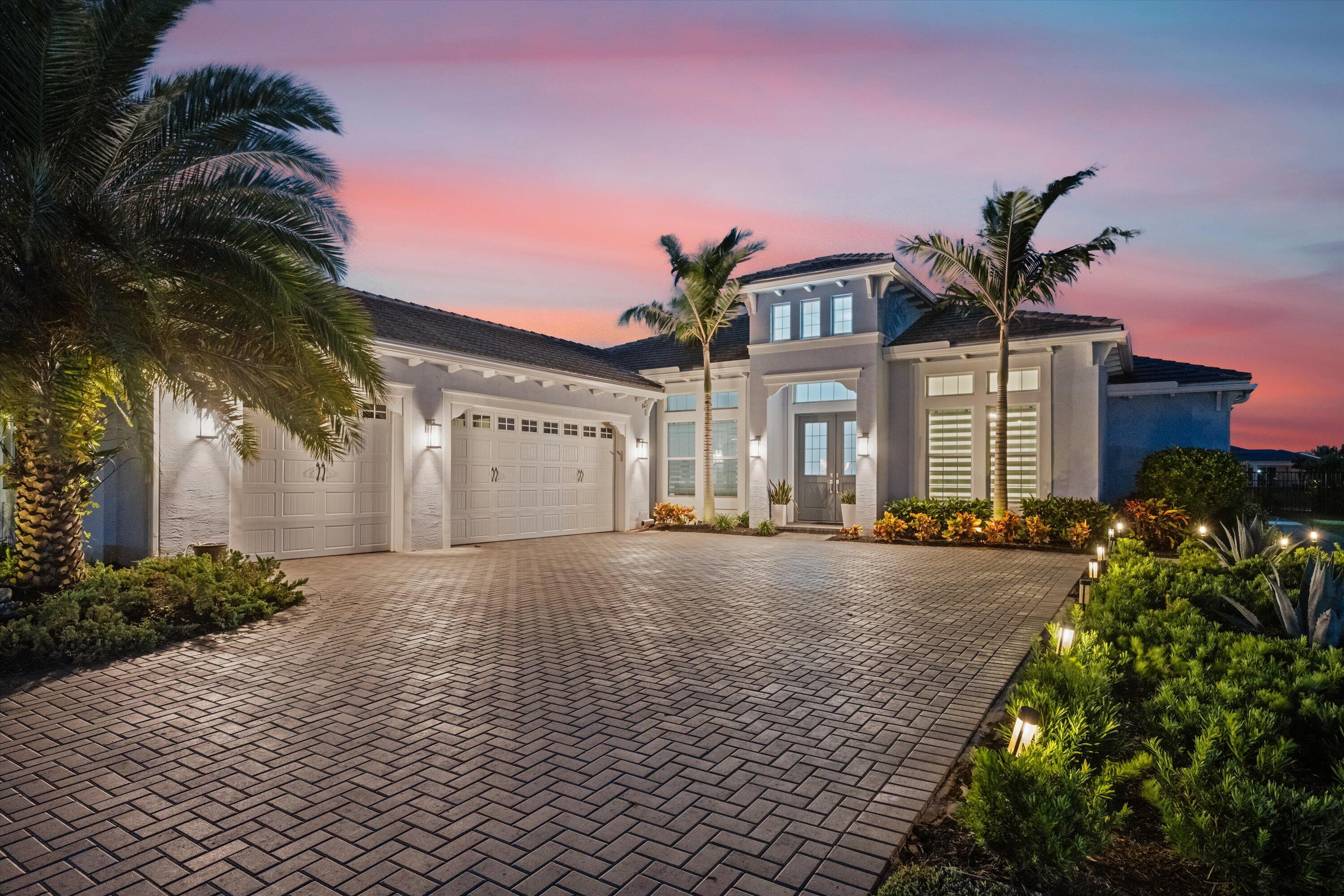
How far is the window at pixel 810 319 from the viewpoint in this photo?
693 inches

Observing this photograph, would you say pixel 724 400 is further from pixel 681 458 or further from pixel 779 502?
pixel 779 502

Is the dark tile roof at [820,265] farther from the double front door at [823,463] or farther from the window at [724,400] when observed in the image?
the double front door at [823,463]

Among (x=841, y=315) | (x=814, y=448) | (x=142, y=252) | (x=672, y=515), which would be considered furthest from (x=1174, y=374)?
(x=142, y=252)

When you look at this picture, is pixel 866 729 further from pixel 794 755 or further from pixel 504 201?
pixel 504 201

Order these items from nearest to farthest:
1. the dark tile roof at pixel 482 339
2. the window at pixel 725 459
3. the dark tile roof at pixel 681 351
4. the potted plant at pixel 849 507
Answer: the dark tile roof at pixel 482 339
the potted plant at pixel 849 507
the window at pixel 725 459
the dark tile roof at pixel 681 351

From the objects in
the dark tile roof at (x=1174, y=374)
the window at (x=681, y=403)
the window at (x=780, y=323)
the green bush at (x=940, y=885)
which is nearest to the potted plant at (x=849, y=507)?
the window at (x=780, y=323)

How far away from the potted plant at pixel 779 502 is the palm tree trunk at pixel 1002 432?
5.00m

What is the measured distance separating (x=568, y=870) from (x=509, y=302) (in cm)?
2370

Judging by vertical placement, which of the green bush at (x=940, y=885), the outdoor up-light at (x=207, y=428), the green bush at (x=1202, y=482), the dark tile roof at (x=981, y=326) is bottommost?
the green bush at (x=940, y=885)

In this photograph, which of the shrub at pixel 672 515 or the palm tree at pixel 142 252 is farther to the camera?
the shrub at pixel 672 515

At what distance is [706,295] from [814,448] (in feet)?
15.8

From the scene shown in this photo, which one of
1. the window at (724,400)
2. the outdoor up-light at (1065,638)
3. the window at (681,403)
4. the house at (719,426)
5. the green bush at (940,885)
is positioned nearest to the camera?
the green bush at (940,885)

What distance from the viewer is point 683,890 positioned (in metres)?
2.75

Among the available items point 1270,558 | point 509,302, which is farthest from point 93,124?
point 509,302
